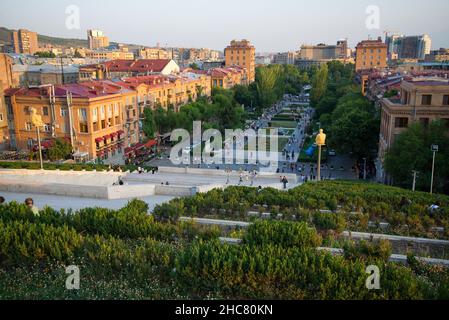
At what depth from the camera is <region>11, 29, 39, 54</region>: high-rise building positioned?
A: 406 feet

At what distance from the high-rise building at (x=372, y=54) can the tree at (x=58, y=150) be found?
70577 millimetres

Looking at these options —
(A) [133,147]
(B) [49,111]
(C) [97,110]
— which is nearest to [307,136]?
(A) [133,147]

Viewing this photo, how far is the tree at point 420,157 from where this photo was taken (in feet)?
81.9

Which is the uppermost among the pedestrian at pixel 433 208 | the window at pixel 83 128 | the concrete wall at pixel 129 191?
the window at pixel 83 128

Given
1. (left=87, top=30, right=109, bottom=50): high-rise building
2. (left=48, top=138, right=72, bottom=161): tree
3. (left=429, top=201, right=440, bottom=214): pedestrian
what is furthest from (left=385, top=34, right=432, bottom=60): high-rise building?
(left=429, top=201, right=440, bottom=214): pedestrian

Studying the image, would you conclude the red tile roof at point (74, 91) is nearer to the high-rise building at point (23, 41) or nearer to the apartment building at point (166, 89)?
the apartment building at point (166, 89)

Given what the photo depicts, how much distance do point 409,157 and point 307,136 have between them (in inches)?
993

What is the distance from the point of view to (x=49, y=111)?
Answer: 35781 mm

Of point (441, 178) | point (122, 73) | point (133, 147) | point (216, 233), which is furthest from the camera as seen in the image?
point (122, 73)

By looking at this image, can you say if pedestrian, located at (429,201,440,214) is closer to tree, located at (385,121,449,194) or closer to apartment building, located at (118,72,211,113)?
tree, located at (385,121,449,194)

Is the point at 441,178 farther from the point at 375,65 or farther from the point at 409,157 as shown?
the point at 375,65

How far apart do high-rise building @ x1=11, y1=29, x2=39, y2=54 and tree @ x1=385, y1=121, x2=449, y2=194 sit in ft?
392

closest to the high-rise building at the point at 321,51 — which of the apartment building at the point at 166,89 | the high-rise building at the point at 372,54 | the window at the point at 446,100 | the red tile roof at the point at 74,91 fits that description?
the high-rise building at the point at 372,54
